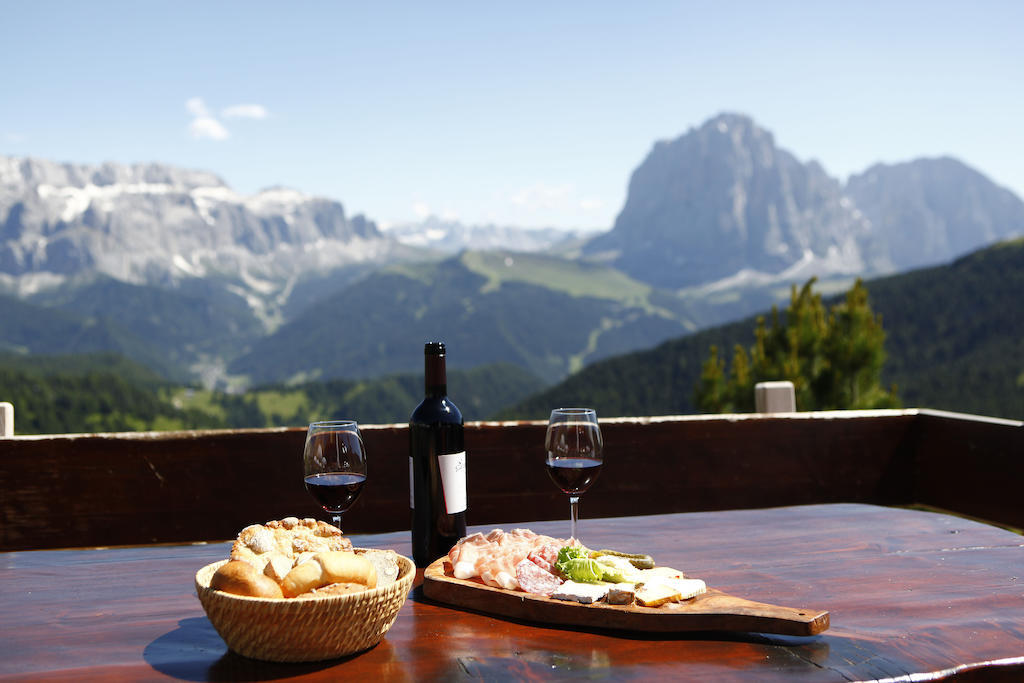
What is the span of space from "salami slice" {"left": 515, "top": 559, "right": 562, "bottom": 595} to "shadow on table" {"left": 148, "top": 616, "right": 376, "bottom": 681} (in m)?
0.35

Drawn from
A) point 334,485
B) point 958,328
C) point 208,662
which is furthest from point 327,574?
point 958,328

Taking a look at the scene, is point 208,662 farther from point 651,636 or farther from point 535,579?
point 651,636

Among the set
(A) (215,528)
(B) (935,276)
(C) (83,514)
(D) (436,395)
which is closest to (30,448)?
(C) (83,514)

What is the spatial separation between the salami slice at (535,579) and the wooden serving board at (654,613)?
0.08ft

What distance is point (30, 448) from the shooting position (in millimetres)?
2576

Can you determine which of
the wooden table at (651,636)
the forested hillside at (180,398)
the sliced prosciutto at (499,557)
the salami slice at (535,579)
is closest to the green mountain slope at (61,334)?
the forested hillside at (180,398)

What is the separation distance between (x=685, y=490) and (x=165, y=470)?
1833 mm

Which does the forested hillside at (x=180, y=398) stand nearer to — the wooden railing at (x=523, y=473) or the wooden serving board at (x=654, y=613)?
the wooden railing at (x=523, y=473)

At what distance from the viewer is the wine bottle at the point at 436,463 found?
66.4 inches

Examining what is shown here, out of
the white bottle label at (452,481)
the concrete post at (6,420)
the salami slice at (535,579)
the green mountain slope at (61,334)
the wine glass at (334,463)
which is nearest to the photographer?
the salami slice at (535,579)

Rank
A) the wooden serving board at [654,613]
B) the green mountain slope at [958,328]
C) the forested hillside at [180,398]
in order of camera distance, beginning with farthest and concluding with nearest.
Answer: the forested hillside at [180,398] < the green mountain slope at [958,328] < the wooden serving board at [654,613]

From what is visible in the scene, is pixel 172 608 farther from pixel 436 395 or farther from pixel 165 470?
pixel 165 470

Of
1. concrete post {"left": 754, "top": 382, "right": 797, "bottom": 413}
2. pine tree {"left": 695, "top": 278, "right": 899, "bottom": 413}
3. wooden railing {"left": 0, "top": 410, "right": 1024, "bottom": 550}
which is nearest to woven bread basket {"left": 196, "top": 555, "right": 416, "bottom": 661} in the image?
wooden railing {"left": 0, "top": 410, "right": 1024, "bottom": 550}

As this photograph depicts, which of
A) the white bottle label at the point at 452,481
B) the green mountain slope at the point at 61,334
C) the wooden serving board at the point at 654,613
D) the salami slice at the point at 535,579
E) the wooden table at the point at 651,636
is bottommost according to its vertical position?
the wooden table at the point at 651,636
